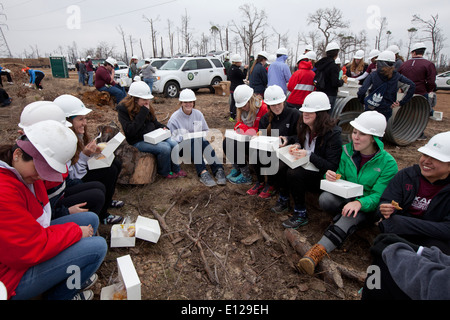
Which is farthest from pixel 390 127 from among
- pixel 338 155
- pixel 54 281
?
pixel 54 281

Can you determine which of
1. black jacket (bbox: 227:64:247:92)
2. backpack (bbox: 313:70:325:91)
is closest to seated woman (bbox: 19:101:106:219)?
backpack (bbox: 313:70:325:91)

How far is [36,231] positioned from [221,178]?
2.76 m

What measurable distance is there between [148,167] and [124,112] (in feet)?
2.86

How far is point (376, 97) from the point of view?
4566 mm

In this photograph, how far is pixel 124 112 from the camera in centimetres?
375

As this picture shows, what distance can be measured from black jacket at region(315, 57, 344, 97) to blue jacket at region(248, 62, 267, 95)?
1.63m

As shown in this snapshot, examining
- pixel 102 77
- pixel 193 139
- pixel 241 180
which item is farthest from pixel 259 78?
pixel 102 77

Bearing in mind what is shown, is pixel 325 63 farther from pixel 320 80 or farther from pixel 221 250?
pixel 221 250

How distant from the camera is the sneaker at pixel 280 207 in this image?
10.6 ft

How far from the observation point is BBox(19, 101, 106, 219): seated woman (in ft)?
7.38

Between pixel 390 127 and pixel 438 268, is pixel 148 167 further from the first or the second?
pixel 390 127

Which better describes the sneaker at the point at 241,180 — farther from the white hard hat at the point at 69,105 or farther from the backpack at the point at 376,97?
the backpack at the point at 376,97

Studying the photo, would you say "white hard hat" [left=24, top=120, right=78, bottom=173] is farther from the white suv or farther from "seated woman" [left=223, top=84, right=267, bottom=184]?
the white suv

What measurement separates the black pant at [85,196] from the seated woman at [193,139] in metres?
1.73
